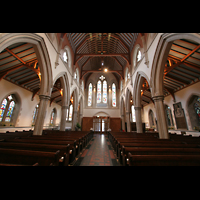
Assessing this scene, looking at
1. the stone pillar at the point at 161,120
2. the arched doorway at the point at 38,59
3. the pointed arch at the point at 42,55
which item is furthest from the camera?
the stone pillar at the point at 161,120

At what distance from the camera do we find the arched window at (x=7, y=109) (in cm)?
774

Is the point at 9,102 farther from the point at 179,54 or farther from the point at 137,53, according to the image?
the point at 179,54

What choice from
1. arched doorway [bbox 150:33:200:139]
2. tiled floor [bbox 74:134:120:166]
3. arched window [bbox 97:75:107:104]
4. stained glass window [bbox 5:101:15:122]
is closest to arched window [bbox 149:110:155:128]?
arched window [bbox 97:75:107:104]

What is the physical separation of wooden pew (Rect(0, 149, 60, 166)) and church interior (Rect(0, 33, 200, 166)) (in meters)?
0.02

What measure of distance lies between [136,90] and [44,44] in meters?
7.19

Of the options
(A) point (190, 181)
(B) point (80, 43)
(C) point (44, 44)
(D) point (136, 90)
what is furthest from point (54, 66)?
(A) point (190, 181)

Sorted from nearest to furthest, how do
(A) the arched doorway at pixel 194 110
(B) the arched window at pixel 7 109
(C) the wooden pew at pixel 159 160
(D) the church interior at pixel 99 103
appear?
(C) the wooden pew at pixel 159 160 < (D) the church interior at pixel 99 103 < (A) the arched doorway at pixel 194 110 < (B) the arched window at pixel 7 109

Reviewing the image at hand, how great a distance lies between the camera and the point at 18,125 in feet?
28.0

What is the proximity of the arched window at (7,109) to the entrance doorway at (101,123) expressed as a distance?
9.52 meters

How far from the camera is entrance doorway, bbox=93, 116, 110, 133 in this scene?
45.7 ft

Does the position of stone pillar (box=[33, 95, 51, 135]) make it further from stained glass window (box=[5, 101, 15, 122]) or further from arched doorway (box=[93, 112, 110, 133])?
arched doorway (box=[93, 112, 110, 133])

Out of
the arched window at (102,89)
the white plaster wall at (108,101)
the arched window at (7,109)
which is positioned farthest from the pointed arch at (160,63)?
the arched window at (7,109)

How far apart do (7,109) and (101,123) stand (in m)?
10.6

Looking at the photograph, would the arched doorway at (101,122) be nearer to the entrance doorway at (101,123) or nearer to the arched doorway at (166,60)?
the entrance doorway at (101,123)
